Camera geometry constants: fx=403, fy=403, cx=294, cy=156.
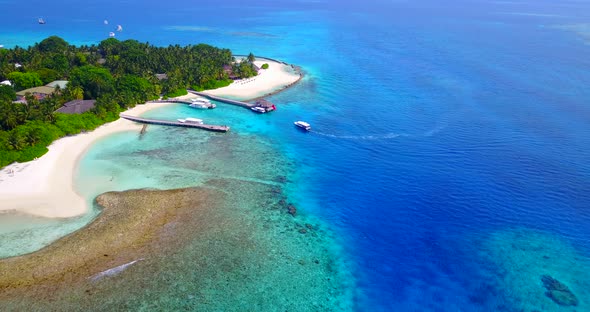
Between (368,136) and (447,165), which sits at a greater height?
(368,136)

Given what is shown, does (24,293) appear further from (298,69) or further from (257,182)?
(298,69)

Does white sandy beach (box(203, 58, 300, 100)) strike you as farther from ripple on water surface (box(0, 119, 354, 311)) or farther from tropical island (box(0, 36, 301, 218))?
ripple on water surface (box(0, 119, 354, 311))

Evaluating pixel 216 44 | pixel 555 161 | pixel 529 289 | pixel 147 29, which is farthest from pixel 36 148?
pixel 147 29

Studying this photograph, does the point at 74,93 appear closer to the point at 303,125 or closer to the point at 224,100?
the point at 224,100

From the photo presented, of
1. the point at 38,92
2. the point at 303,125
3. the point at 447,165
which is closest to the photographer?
the point at 447,165

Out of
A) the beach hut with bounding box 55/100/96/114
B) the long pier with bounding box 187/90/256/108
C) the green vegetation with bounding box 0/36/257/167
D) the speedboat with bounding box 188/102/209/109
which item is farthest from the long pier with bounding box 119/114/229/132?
the long pier with bounding box 187/90/256/108

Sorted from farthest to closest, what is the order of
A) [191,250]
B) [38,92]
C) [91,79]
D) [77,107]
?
1. [91,79]
2. [38,92]
3. [77,107]
4. [191,250]

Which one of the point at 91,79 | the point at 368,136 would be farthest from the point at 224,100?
the point at 368,136
